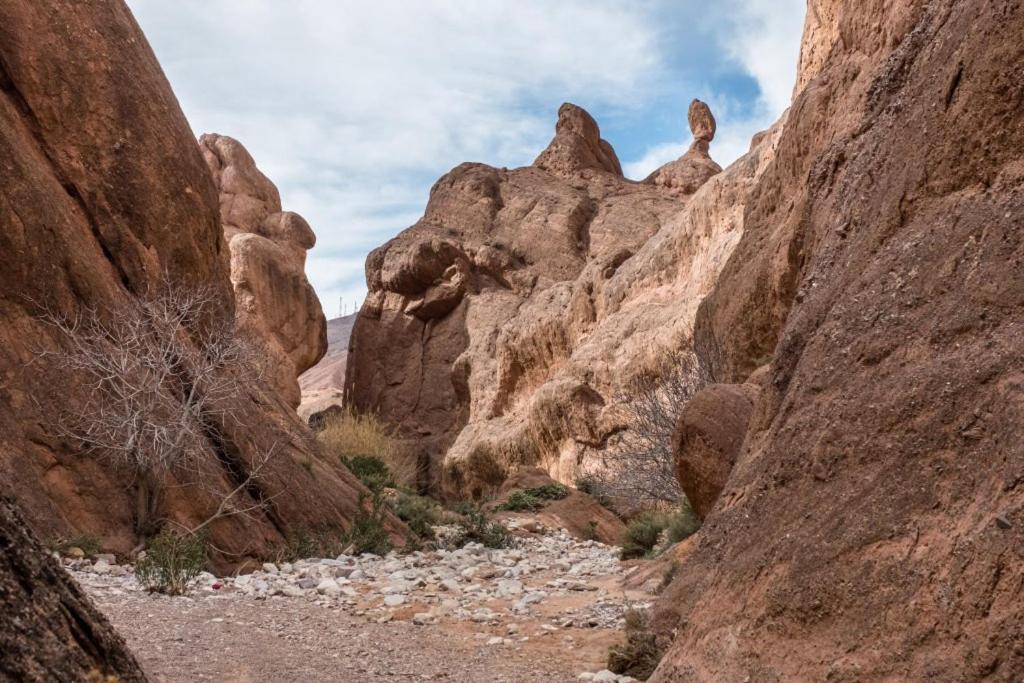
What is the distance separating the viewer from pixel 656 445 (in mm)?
16984

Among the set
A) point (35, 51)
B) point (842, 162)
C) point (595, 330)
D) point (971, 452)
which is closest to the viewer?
point (971, 452)

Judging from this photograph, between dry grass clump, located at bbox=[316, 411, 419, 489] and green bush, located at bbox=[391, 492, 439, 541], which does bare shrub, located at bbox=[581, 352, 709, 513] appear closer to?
green bush, located at bbox=[391, 492, 439, 541]

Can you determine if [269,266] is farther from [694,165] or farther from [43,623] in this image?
[43,623]

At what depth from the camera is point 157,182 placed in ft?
44.4

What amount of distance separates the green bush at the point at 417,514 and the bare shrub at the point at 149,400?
9.68 ft

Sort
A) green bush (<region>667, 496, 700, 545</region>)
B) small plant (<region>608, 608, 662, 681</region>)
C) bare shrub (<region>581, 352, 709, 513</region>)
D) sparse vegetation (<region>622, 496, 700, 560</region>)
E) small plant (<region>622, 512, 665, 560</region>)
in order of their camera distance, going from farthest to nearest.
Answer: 1. bare shrub (<region>581, 352, 709, 513</region>)
2. small plant (<region>622, 512, 665, 560</region>)
3. sparse vegetation (<region>622, 496, 700, 560</region>)
4. green bush (<region>667, 496, 700, 545</region>)
5. small plant (<region>608, 608, 662, 681</region>)

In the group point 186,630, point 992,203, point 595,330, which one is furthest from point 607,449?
point 992,203

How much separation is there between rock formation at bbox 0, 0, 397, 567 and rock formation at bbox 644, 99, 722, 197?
3012 cm

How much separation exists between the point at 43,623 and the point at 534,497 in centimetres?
1853

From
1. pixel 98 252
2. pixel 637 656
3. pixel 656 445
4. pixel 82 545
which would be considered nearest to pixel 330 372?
pixel 656 445

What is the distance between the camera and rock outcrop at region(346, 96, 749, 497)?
24.2m

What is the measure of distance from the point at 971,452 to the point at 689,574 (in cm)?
260

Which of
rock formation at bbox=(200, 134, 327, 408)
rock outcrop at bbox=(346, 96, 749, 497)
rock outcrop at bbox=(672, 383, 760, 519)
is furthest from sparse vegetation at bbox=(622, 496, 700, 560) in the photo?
rock formation at bbox=(200, 134, 327, 408)

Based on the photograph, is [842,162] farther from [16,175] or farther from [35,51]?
[35,51]
